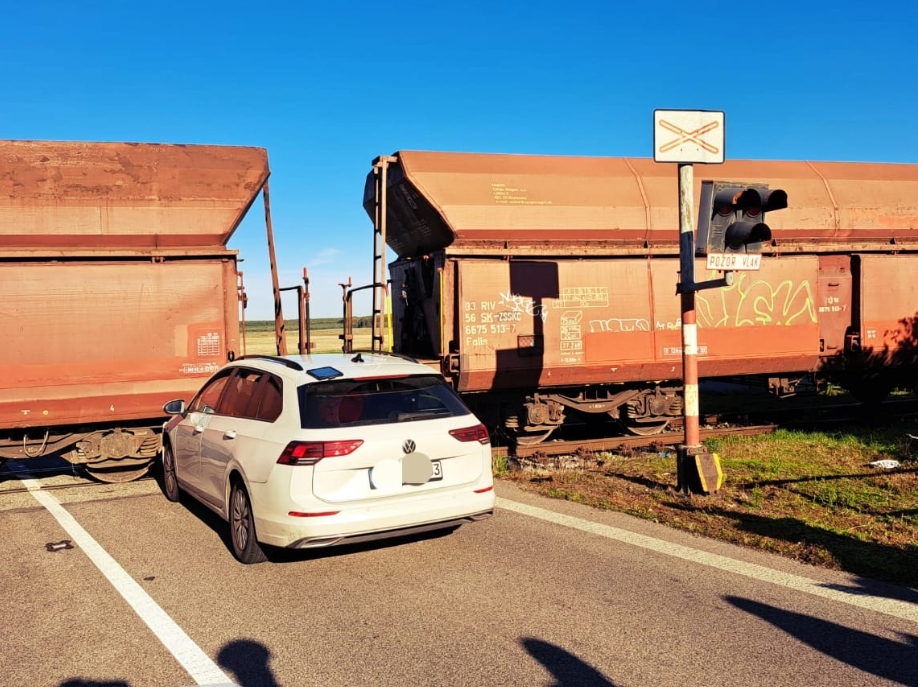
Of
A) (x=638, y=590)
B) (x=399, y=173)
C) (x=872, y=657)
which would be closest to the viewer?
(x=872, y=657)

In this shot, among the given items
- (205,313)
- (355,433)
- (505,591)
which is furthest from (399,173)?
(505,591)

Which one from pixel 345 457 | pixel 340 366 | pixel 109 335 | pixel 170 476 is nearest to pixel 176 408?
pixel 170 476

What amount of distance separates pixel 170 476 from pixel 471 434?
3.91 meters

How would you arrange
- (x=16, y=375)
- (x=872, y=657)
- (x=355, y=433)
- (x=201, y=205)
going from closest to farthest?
(x=872, y=657) → (x=355, y=433) → (x=16, y=375) → (x=201, y=205)

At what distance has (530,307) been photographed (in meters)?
10.1

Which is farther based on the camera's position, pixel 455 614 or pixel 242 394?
pixel 242 394

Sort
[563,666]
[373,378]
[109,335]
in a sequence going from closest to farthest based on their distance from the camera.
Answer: [563,666] → [373,378] → [109,335]

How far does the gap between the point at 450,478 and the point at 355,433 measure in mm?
801

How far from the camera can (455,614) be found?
15.4 ft

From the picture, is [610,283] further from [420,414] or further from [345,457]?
[345,457]

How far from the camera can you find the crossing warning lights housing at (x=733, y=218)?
7043mm

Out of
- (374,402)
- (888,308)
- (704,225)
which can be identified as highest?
(704,225)

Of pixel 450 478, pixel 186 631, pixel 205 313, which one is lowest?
pixel 186 631

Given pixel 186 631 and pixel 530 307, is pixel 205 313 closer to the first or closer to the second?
pixel 530 307
